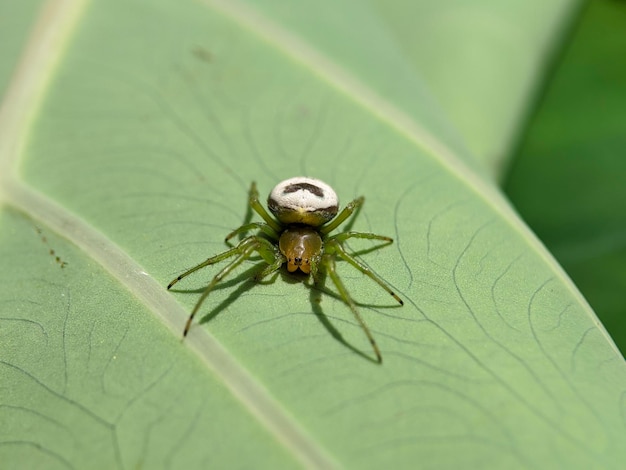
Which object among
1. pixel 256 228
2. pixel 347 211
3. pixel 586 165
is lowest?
pixel 256 228

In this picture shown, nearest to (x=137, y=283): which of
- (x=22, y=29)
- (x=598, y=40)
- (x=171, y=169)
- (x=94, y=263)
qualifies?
→ (x=94, y=263)

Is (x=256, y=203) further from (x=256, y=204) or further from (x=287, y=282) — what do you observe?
(x=287, y=282)

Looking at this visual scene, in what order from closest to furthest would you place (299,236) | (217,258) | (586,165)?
(217,258) → (299,236) → (586,165)

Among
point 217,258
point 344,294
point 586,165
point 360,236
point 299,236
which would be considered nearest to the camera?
point 344,294

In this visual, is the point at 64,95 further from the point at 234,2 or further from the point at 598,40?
the point at 598,40

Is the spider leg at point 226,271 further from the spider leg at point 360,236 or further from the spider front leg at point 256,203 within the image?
the spider leg at point 360,236

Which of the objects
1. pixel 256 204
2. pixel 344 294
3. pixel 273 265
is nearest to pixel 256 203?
pixel 256 204
